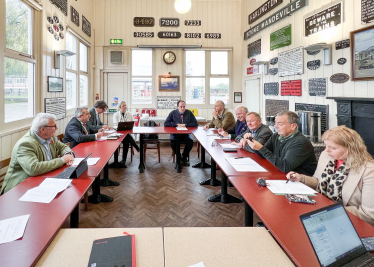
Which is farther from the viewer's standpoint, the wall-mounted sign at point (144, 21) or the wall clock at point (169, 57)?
the wall clock at point (169, 57)

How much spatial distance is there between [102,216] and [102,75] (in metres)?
5.92

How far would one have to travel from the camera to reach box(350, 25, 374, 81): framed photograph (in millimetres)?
3596

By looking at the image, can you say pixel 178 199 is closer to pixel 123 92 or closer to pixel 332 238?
pixel 332 238

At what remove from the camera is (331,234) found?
1.09 meters

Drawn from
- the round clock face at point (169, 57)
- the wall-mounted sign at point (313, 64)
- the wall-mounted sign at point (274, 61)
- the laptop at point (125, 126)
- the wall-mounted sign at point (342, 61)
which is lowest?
the laptop at point (125, 126)

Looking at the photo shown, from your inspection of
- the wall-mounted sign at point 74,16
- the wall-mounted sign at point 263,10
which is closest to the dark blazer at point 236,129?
the wall-mounted sign at point 263,10

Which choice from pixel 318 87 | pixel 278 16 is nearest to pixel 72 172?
pixel 318 87

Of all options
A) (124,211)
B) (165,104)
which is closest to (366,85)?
(124,211)

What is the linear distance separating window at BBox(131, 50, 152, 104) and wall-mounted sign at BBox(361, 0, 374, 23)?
5.86 m

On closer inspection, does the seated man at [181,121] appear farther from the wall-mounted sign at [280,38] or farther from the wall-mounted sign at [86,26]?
the wall-mounted sign at [86,26]

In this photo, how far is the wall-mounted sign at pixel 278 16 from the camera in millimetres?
5215

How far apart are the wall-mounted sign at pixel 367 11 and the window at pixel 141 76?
19.2 feet

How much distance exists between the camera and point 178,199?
152 inches

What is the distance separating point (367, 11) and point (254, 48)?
3915mm
